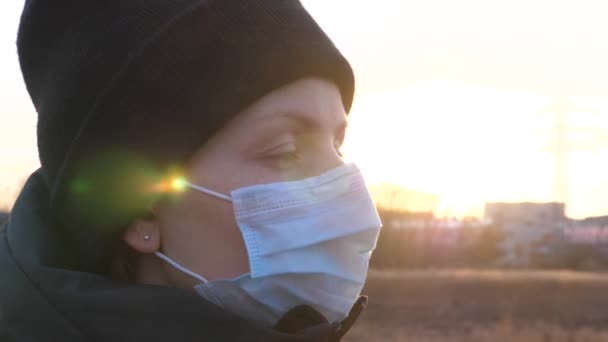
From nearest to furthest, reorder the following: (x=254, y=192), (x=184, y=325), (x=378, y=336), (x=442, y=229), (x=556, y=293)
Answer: (x=184, y=325) < (x=254, y=192) < (x=378, y=336) < (x=556, y=293) < (x=442, y=229)

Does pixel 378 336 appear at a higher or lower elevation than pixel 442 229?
lower

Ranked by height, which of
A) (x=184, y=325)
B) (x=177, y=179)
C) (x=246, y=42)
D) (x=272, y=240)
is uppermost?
(x=246, y=42)

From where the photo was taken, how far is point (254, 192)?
2.09 meters

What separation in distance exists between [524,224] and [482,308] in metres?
15.1

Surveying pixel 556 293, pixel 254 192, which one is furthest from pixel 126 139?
pixel 556 293

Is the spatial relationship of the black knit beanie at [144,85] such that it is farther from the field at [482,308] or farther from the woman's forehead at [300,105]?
the field at [482,308]

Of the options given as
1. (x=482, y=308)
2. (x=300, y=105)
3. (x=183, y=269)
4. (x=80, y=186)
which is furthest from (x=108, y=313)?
(x=482, y=308)

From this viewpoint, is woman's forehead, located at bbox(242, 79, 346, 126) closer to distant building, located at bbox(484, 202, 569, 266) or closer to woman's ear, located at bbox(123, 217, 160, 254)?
woman's ear, located at bbox(123, 217, 160, 254)

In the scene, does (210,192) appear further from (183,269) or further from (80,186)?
(80,186)

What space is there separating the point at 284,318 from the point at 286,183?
32 cm

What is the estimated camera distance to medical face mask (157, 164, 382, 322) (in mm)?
2082

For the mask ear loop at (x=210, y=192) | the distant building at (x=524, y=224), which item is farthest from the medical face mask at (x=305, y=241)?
the distant building at (x=524, y=224)

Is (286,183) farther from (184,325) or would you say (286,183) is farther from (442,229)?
(442,229)

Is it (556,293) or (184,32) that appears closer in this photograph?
(184,32)
